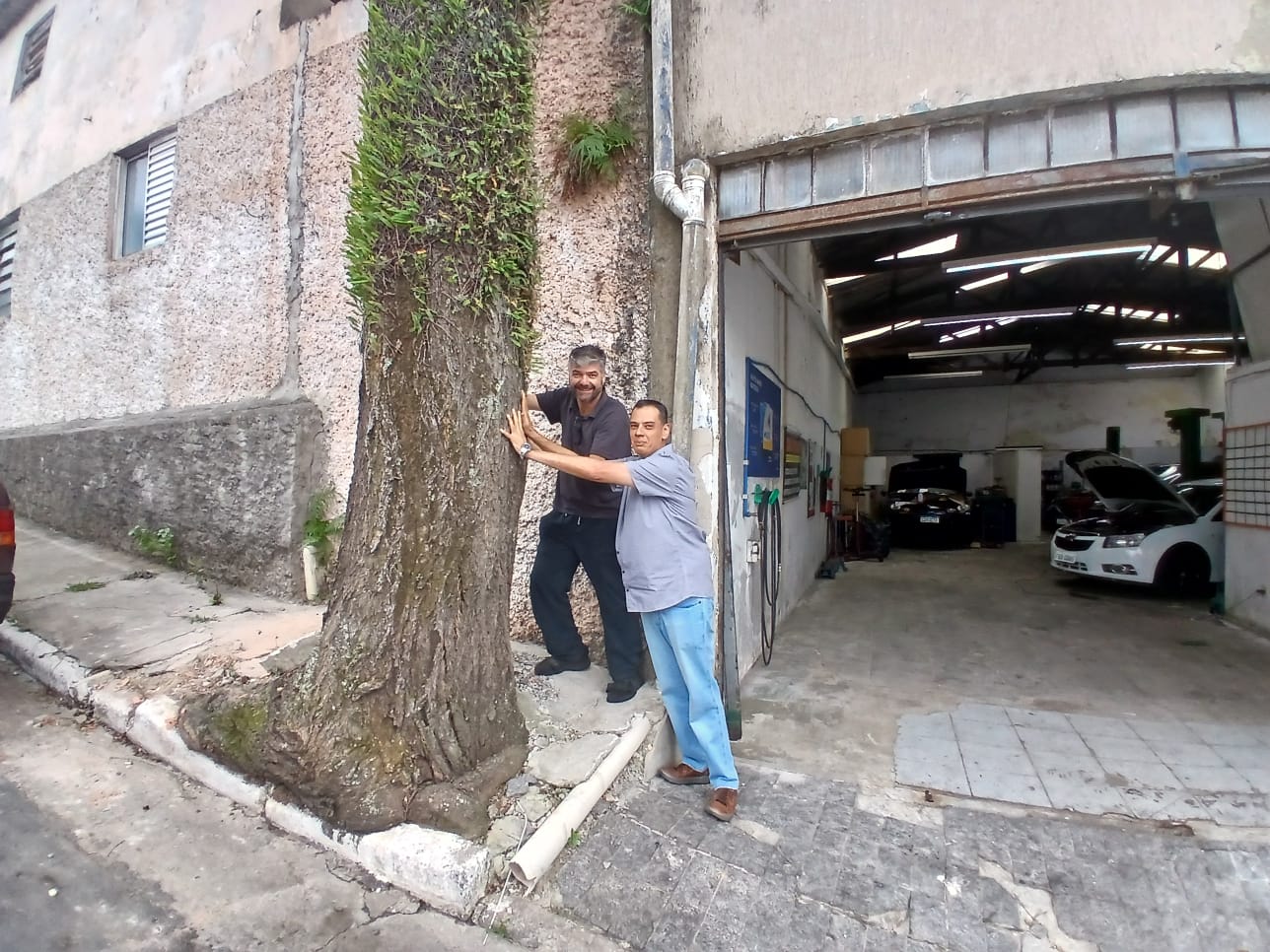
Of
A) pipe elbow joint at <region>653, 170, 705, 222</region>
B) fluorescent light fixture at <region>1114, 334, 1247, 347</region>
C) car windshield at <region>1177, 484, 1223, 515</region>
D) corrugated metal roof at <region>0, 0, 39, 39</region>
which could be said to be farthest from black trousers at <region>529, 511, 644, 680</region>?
fluorescent light fixture at <region>1114, 334, 1247, 347</region>

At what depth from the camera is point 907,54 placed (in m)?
3.31

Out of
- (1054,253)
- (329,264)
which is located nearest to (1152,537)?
(1054,253)

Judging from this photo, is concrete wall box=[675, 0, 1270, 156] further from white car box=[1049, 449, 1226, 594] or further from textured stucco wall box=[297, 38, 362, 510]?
white car box=[1049, 449, 1226, 594]

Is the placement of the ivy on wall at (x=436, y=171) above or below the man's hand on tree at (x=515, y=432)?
above

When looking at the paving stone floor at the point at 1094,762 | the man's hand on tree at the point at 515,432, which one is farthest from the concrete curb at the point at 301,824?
the paving stone floor at the point at 1094,762

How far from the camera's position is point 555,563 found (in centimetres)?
368

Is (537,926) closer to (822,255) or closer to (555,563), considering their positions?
(555,563)

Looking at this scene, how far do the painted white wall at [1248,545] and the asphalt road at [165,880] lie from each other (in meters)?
7.04

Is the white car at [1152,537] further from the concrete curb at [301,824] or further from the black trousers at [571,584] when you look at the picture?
the concrete curb at [301,824]

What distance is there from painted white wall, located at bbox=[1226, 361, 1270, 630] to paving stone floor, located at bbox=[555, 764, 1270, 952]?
4470mm

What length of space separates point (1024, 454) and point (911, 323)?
434 centimetres

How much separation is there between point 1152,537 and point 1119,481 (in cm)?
186

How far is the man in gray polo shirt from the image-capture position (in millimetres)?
2807

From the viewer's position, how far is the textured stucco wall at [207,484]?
200 inches
